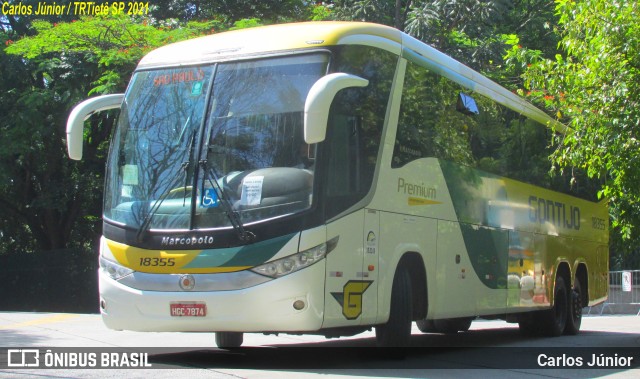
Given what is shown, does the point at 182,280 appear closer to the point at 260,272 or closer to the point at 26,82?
the point at 260,272

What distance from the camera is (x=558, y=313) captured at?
55.1 ft

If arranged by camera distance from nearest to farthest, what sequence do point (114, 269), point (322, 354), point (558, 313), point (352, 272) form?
point (352, 272)
point (114, 269)
point (322, 354)
point (558, 313)

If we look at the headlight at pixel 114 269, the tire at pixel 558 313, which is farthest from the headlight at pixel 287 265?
the tire at pixel 558 313

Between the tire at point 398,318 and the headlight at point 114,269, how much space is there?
297 cm

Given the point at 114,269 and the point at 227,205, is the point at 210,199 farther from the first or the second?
the point at 114,269

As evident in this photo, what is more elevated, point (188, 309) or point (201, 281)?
point (201, 281)

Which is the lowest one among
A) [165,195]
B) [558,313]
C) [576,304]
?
[558,313]

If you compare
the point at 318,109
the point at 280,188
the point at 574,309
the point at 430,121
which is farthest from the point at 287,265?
the point at 574,309

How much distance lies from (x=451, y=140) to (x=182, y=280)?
4.68 m

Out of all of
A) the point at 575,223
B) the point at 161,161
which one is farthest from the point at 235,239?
the point at 575,223

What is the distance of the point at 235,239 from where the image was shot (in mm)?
8945

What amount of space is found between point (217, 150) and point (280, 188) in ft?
2.71

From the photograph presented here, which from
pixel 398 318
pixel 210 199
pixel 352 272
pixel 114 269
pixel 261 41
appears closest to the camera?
pixel 210 199

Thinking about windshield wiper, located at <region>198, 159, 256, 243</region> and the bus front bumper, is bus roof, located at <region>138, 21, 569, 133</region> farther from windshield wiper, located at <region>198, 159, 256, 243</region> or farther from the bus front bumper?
the bus front bumper
